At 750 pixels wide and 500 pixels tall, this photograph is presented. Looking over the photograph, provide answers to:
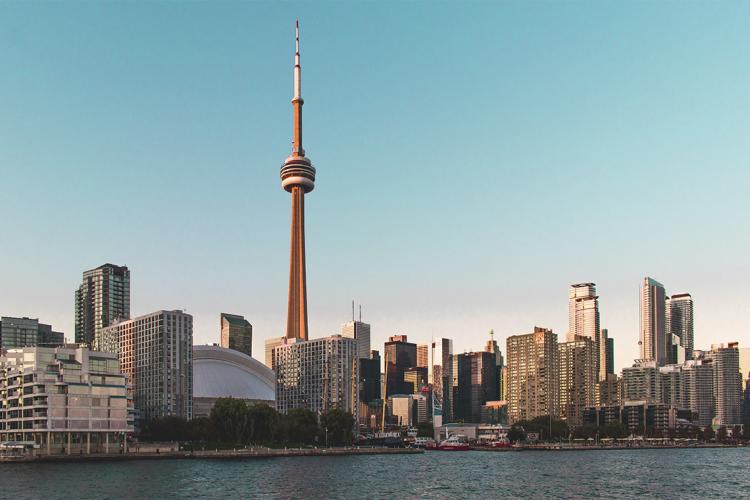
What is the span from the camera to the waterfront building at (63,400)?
595 feet

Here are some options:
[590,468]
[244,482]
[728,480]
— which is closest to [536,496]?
[244,482]

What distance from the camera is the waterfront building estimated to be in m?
181

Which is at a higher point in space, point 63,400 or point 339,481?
point 63,400

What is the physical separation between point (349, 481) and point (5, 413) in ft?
289

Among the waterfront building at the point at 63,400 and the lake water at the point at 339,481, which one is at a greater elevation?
the waterfront building at the point at 63,400

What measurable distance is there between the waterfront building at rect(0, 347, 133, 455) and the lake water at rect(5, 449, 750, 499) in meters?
15.7

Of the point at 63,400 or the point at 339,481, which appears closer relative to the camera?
the point at 339,481

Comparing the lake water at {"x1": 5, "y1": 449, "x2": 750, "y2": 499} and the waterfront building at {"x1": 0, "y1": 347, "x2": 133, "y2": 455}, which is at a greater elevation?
the waterfront building at {"x1": 0, "y1": 347, "x2": 133, "y2": 455}

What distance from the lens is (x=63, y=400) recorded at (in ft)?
601

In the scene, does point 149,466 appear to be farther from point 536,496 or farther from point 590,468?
point 590,468

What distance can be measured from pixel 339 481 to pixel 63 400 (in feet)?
232

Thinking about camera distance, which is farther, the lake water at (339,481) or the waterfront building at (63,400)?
the waterfront building at (63,400)

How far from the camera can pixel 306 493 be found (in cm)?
12356

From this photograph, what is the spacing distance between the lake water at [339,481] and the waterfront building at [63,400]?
1568cm
